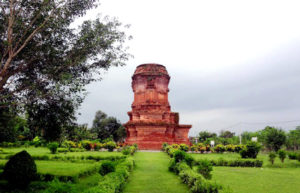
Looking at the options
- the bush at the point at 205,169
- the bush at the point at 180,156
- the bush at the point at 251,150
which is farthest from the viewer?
the bush at the point at 251,150

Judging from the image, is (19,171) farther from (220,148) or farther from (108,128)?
(108,128)

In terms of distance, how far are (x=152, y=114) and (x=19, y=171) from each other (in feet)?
73.7

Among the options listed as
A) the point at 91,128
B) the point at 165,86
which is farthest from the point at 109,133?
the point at 165,86

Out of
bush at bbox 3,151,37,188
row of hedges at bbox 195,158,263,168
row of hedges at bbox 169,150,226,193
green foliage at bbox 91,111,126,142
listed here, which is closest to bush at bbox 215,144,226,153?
row of hedges at bbox 195,158,263,168

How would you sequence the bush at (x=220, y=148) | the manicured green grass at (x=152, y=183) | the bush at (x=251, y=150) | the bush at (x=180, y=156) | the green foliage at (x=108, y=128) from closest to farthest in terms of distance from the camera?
1. the manicured green grass at (x=152, y=183)
2. the bush at (x=180, y=156)
3. the bush at (x=251, y=150)
4. the bush at (x=220, y=148)
5. the green foliage at (x=108, y=128)

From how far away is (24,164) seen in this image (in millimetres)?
9273

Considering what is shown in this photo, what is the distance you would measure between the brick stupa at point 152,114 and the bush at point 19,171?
19.6m

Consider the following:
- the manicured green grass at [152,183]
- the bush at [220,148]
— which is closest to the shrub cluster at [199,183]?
the manicured green grass at [152,183]

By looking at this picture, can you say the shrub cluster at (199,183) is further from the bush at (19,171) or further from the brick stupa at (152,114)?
the brick stupa at (152,114)

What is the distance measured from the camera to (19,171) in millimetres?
9086

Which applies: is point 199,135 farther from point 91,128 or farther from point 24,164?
point 24,164

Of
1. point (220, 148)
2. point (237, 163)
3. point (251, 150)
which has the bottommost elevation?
point (237, 163)

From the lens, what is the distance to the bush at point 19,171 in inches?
357

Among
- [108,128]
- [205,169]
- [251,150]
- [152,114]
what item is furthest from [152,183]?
[108,128]
